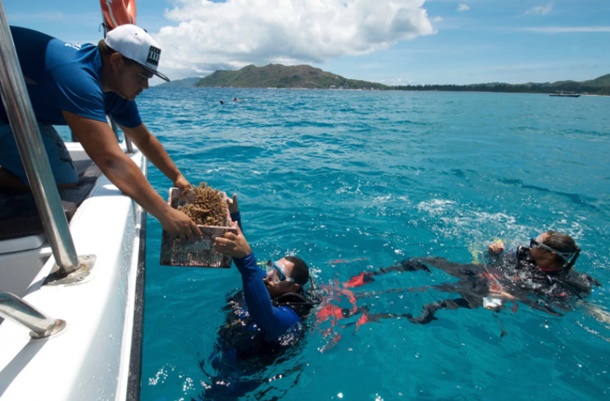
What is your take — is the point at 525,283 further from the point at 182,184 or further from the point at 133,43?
the point at 133,43

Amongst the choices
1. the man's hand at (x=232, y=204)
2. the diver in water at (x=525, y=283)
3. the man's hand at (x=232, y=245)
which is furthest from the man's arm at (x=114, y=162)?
the diver in water at (x=525, y=283)

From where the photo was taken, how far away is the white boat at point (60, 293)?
1268 millimetres

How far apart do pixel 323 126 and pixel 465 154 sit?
970 cm

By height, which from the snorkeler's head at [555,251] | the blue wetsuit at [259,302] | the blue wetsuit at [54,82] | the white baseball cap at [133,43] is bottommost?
the snorkeler's head at [555,251]

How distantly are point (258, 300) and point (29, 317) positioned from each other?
6.21 feet

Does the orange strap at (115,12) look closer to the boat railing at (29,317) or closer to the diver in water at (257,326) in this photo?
the diver in water at (257,326)

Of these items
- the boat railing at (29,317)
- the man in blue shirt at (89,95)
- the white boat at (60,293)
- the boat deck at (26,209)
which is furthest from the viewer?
the man in blue shirt at (89,95)

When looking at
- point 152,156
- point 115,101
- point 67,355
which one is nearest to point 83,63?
point 115,101

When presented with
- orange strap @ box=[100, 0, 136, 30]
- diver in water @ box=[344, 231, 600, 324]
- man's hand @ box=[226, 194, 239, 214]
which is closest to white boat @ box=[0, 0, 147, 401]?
man's hand @ box=[226, 194, 239, 214]

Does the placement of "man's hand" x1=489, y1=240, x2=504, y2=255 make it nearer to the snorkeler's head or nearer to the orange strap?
the snorkeler's head

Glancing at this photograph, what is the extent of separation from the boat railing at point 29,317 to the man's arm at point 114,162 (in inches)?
45.3

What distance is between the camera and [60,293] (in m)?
1.67

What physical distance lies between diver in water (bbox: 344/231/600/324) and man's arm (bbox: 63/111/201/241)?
3.23 metres

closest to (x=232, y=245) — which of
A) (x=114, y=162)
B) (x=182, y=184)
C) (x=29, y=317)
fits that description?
(x=114, y=162)
